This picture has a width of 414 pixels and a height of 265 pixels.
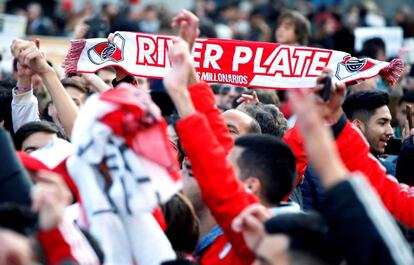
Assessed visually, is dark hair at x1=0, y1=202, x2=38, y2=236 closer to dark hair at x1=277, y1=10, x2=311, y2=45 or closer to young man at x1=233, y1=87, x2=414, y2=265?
young man at x1=233, y1=87, x2=414, y2=265

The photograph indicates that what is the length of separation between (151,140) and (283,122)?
10.6 feet

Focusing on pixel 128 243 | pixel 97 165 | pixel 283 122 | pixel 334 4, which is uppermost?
pixel 97 165

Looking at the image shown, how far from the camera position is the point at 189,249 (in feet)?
16.5

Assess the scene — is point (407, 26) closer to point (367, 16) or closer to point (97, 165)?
point (367, 16)

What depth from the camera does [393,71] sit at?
6.74 m

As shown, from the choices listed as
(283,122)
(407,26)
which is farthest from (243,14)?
(283,122)

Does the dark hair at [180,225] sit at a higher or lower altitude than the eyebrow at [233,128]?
higher

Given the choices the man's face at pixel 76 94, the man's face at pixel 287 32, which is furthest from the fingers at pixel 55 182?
the man's face at pixel 287 32

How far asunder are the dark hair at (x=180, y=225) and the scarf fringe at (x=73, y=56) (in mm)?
1851

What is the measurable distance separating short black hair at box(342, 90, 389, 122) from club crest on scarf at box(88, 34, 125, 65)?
1.58 m

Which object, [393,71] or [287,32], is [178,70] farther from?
[287,32]

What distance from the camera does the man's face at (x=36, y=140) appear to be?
5.52 m

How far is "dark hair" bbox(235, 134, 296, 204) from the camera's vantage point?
4.83 metres

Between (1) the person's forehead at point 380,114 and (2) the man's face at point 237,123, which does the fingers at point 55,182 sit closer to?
(2) the man's face at point 237,123
